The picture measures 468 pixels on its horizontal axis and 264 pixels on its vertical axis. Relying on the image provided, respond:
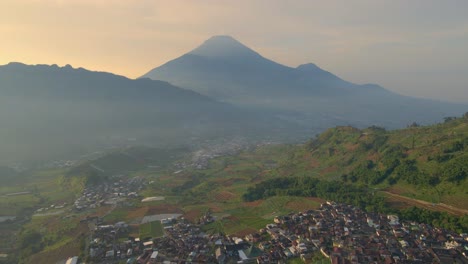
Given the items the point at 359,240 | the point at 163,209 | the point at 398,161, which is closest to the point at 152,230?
the point at 163,209

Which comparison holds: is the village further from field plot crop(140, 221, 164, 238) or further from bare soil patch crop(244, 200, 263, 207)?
bare soil patch crop(244, 200, 263, 207)

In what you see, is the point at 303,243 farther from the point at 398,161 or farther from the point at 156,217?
the point at 398,161

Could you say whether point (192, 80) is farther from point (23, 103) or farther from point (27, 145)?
point (27, 145)

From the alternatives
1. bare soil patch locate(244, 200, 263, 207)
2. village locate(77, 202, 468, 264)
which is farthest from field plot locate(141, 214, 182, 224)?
bare soil patch locate(244, 200, 263, 207)

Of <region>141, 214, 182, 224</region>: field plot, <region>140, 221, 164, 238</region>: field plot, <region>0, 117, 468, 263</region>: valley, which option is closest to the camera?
<region>140, 221, 164, 238</region>: field plot

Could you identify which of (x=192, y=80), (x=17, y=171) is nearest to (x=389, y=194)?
(x=17, y=171)

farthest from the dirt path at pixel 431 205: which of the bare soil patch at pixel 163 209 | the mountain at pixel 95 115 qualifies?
the mountain at pixel 95 115
